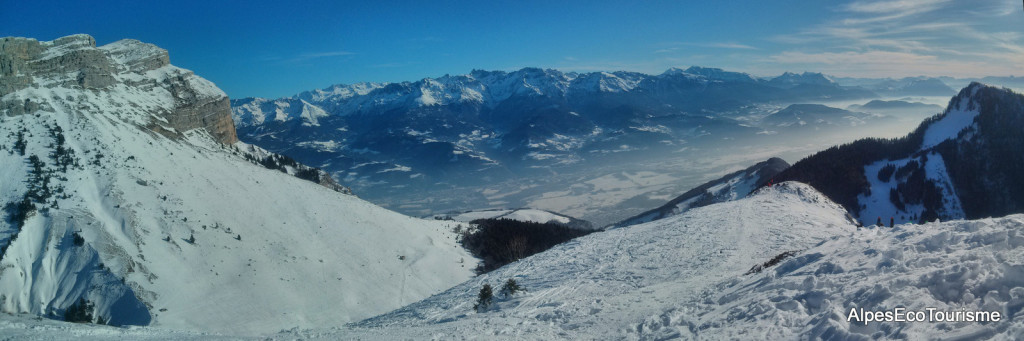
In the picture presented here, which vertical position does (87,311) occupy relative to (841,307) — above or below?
below

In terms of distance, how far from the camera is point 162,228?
39.4 meters

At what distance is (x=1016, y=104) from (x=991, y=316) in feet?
474

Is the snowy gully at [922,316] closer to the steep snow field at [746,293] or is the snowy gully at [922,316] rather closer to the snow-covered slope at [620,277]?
the steep snow field at [746,293]

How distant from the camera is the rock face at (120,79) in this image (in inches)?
2057

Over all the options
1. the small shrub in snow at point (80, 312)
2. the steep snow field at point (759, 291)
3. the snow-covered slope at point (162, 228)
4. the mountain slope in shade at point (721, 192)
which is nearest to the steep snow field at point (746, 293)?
the steep snow field at point (759, 291)

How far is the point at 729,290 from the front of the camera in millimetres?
13617

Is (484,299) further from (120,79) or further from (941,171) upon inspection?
(941,171)

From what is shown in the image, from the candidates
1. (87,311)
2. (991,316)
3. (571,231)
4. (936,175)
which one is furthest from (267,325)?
(936,175)

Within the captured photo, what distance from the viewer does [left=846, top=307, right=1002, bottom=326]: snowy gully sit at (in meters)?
7.89

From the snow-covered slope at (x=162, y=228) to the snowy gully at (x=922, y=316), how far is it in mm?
33664

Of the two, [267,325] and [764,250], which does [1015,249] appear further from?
[267,325]

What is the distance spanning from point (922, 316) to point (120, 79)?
85.3 meters

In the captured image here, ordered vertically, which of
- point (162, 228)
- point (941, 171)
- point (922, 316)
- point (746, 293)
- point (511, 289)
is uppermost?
point (941, 171)

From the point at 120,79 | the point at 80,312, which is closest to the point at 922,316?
the point at 80,312
